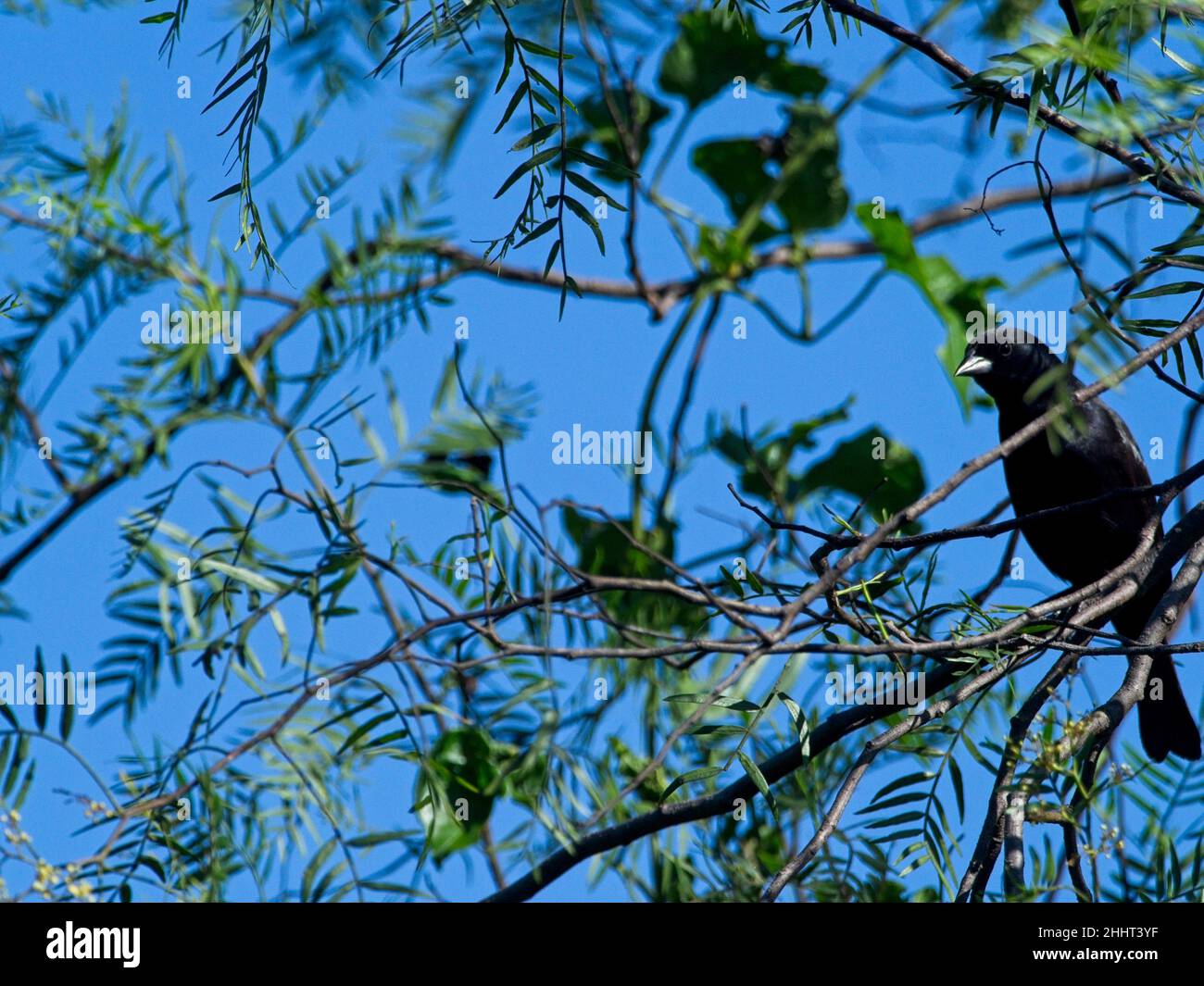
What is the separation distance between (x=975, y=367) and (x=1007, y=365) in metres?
0.13

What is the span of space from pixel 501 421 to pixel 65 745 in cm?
125

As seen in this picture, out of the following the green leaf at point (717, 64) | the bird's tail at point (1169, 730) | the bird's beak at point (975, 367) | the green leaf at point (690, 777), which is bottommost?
the bird's tail at point (1169, 730)

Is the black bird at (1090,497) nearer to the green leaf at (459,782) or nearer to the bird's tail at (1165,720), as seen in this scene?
the bird's tail at (1165,720)

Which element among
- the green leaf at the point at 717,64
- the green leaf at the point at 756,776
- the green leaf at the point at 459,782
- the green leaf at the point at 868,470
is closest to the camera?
the green leaf at the point at 756,776

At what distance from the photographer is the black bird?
2.61m

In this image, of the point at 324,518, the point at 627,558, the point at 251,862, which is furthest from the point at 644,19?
the point at 251,862

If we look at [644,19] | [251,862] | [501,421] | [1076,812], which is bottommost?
[251,862]

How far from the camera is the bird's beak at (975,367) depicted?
290cm

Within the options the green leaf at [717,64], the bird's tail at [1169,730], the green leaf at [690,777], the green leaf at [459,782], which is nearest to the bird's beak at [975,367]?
the bird's tail at [1169,730]

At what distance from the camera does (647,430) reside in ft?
9.58

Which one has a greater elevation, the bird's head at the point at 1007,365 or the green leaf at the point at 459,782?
the bird's head at the point at 1007,365
